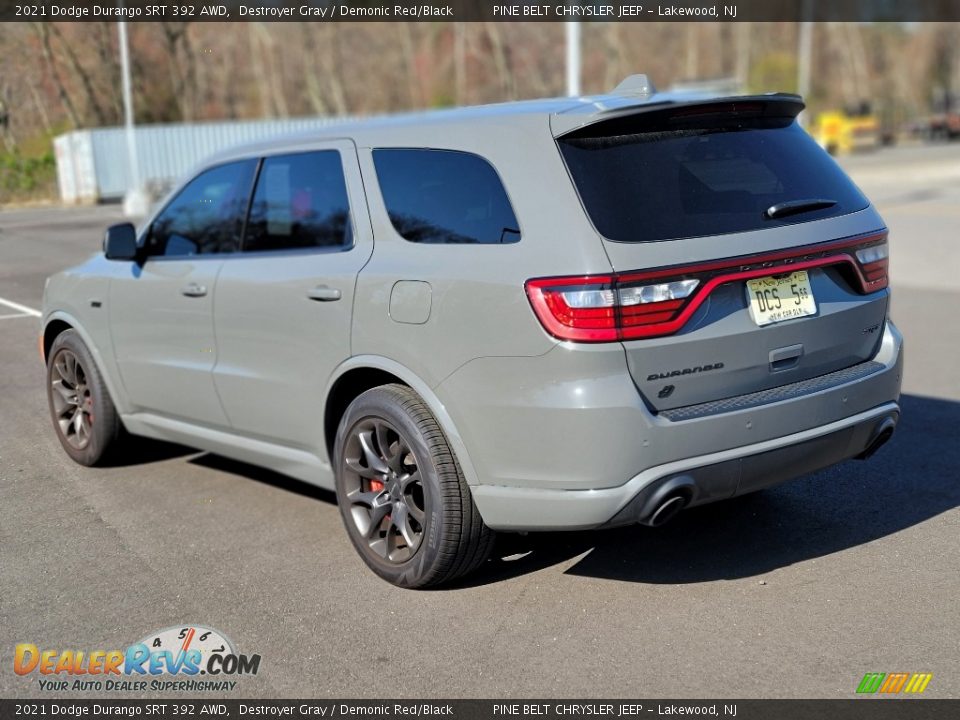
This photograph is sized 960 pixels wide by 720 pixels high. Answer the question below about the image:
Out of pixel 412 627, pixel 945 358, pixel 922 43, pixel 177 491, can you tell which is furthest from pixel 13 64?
pixel 922 43

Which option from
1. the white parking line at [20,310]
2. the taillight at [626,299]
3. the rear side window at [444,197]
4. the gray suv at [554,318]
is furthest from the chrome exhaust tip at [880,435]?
the white parking line at [20,310]

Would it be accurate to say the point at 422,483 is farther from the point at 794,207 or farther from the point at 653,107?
the point at 794,207

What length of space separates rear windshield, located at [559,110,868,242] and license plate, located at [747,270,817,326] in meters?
0.20

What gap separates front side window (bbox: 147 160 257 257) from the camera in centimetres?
506

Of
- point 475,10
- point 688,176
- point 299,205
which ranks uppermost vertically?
point 475,10

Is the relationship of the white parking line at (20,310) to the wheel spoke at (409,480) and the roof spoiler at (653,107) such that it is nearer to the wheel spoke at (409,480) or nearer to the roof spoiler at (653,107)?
the wheel spoke at (409,480)

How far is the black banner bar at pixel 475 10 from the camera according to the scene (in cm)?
2509

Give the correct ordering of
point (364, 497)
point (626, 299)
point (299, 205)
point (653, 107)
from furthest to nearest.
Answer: point (299, 205) → point (364, 497) → point (653, 107) → point (626, 299)

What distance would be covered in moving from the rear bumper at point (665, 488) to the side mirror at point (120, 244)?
2.54m

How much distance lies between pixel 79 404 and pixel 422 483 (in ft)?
9.33

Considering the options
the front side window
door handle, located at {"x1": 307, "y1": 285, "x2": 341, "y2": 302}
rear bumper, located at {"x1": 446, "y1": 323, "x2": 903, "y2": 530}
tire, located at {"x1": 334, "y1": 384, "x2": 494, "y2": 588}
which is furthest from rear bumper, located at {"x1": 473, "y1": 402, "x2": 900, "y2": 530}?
the front side window

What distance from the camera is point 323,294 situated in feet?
14.4
